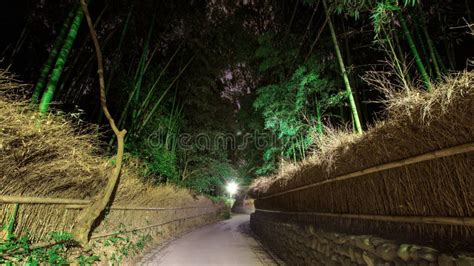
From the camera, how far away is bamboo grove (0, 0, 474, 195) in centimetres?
416

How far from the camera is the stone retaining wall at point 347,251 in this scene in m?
1.93

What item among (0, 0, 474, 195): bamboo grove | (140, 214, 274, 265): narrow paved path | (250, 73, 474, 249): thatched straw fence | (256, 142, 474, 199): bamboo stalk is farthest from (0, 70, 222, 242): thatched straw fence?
(256, 142, 474, 199): bamboo stalk

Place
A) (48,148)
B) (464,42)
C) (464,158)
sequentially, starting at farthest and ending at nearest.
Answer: (464,42) → (48,148) → (464,158)

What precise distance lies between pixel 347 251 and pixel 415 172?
1.42 meters

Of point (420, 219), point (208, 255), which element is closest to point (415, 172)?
point (420, 219)

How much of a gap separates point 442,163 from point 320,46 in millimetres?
5266

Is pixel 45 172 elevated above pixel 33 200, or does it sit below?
above

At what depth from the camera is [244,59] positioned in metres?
10.6

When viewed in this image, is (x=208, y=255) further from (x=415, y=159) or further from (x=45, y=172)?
(x=415, y=159)

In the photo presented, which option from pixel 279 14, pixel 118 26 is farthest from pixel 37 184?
pixel 279 14

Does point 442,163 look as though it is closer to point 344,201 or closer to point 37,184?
point 344,201

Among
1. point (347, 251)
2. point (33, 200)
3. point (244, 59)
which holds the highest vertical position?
point (244, 59)

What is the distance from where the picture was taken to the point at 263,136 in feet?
39.8

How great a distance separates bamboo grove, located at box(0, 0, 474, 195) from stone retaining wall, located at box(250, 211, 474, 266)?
147 cm
